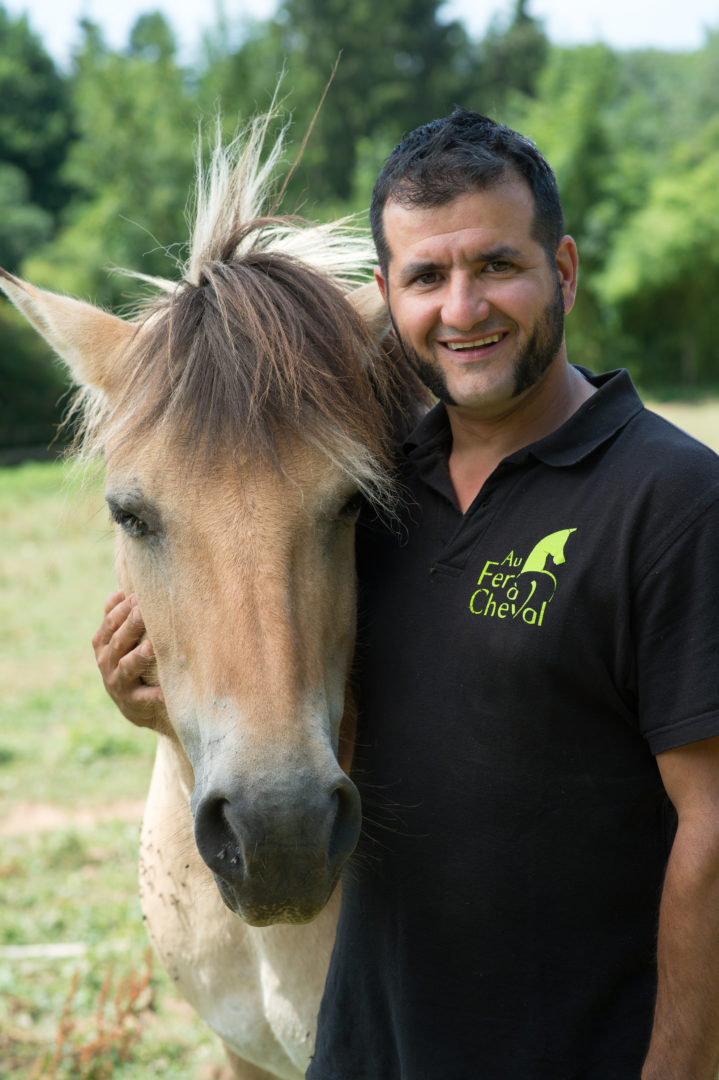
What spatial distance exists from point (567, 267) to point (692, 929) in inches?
50.1

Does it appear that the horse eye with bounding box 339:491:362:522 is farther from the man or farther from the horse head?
the man

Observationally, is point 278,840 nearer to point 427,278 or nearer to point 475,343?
point 475,343

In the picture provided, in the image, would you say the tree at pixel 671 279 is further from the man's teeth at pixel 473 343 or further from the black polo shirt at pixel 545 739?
the black polo shirt at pixel 545 739

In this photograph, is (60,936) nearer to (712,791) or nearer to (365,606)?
(365,606)

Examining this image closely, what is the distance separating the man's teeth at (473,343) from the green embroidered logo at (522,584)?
16.5 inches

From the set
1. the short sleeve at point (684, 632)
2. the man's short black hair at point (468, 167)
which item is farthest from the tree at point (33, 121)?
the short sleeve at point (684, 632)

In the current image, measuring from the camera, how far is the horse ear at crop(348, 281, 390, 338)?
2207 mm

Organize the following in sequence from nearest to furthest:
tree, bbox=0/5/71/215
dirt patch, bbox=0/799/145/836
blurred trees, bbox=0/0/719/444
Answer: dirt patch, bbox=0/799/145/836 < blurred trees, bbox=0/0/719/444 < tree, bbox=0/5/71/215

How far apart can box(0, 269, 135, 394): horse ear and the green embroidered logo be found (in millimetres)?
1134

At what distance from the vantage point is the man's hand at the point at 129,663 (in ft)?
6.66

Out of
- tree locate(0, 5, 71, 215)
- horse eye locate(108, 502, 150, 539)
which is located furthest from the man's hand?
tree locate(0, 5, 71, 215)

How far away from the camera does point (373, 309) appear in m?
2.21

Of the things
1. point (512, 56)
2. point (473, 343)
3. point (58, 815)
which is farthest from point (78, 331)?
point (512, 56)

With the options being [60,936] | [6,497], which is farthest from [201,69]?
[60,936]
